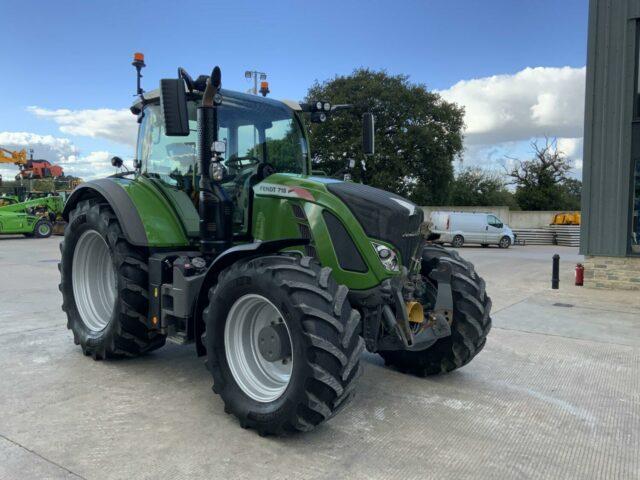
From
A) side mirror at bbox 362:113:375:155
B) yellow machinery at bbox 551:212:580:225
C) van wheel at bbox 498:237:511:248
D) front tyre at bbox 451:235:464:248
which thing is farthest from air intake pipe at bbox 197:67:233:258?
yellow machinery at bbox 551:212:580:225

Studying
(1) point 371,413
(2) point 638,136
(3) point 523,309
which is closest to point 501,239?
(2) point 638,136

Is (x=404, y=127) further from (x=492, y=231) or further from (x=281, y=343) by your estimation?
(x=281, y=343)

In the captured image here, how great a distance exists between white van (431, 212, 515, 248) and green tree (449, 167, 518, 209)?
2650cm

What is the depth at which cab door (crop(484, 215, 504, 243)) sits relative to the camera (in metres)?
26.7

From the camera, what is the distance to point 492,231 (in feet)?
87.8

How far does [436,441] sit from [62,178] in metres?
32.6

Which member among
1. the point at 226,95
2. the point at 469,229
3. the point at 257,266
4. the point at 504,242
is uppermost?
the point at 226,95

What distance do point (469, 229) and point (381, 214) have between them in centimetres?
2387

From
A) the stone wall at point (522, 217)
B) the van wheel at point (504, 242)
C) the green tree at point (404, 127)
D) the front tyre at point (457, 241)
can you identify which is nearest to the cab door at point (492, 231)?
the van wheel at point (504, 242)

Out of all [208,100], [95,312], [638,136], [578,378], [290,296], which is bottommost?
[578,378]

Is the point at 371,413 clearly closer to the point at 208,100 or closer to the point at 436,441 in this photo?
the point at 436,441

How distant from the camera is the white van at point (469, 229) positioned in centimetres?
2634

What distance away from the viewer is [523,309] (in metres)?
8.67

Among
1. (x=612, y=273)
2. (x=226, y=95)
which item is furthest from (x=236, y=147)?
(x=612, y=273)
